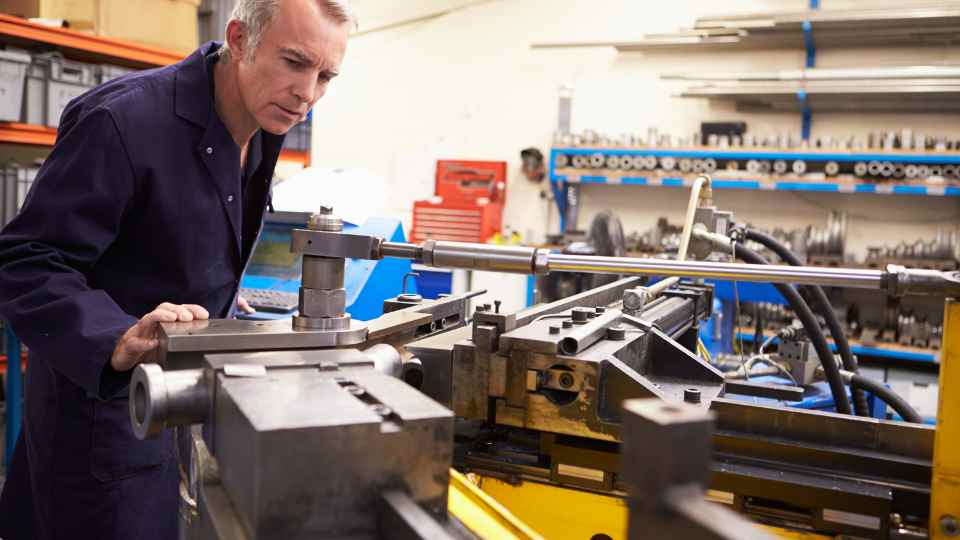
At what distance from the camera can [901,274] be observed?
802 millimetres

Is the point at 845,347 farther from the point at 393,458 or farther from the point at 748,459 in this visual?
the point at 393,458

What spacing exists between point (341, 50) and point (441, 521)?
2.79 feet

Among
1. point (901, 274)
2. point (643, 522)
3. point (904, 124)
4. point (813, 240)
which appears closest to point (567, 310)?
point (901, 274)

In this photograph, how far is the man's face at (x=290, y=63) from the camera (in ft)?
3.75

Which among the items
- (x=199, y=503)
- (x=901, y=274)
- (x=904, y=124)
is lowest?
(x=199, y=503)

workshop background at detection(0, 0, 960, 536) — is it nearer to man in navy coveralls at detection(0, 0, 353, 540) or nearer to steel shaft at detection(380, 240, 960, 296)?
man in navy coveralls at detection(0, 0, 353, 540)

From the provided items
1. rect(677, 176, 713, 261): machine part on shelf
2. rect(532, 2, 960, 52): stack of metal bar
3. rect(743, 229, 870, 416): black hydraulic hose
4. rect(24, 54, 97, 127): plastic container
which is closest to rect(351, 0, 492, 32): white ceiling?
rect(532, 2, 960, 52): stack of metal bar

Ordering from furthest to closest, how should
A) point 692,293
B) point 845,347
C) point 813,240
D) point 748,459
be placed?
point 813,240
point 845,347
point 692,293
point 748,459

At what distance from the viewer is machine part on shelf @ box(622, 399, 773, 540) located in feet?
1.27

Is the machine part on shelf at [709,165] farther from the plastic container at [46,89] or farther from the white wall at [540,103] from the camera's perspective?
the plastic container at [46,89]

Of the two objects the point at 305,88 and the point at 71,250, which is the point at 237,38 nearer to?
the point at 305,88

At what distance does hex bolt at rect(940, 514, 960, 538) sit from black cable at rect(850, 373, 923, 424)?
98 cm

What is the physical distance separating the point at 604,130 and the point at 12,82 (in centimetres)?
332

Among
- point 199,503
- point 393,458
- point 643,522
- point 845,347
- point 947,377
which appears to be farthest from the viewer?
point 845,347
